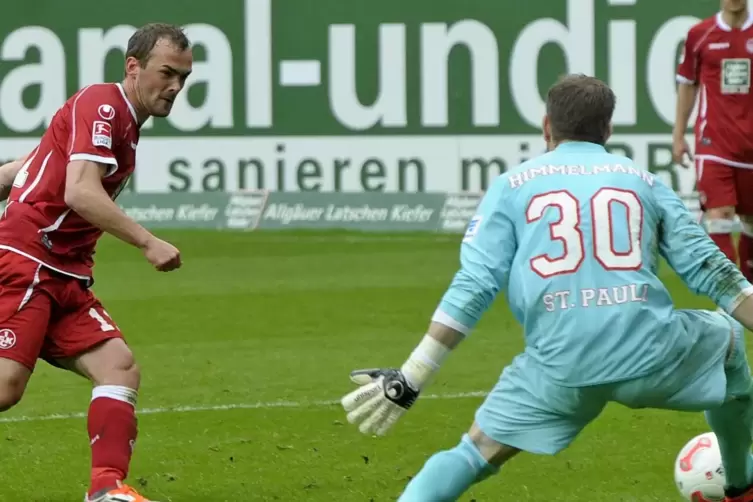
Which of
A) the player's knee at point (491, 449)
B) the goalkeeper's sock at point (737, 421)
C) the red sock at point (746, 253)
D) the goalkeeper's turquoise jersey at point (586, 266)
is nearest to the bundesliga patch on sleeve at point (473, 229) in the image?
the goalkeeper's turquoise jersey at point (586, 266)

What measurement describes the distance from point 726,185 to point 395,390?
6618 millimetres

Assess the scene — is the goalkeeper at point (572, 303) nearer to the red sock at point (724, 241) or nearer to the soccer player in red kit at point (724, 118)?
the red sock at point (724, 241)

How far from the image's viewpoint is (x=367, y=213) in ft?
65.7

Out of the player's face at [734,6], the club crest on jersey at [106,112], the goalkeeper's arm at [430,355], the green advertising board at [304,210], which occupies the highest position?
the player's face at [734,6]

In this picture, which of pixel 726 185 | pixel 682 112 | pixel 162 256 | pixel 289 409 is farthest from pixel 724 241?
pixel 162 256

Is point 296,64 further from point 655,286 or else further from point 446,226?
point 655,286

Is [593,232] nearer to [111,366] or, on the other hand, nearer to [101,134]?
[101,134]

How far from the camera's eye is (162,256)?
5422 mm

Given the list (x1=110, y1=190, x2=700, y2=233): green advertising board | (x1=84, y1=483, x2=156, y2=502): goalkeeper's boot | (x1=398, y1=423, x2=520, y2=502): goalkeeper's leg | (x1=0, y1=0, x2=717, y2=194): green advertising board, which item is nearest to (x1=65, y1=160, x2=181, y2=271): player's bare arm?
(x1=84, y1=483, x2=156, y2=502): goalkeeper's boot

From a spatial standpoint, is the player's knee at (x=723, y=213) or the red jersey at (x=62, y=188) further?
the player's knee at (x=723, y=213)

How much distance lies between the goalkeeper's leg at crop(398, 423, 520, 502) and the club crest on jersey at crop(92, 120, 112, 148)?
188 cm

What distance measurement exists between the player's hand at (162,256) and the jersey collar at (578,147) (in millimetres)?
1506

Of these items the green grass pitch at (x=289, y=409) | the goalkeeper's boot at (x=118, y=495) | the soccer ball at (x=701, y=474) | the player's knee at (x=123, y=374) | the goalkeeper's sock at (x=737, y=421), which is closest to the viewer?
the goalkeeper's sock at (x=737, y=421)

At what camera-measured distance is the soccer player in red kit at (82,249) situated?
5672 mm
